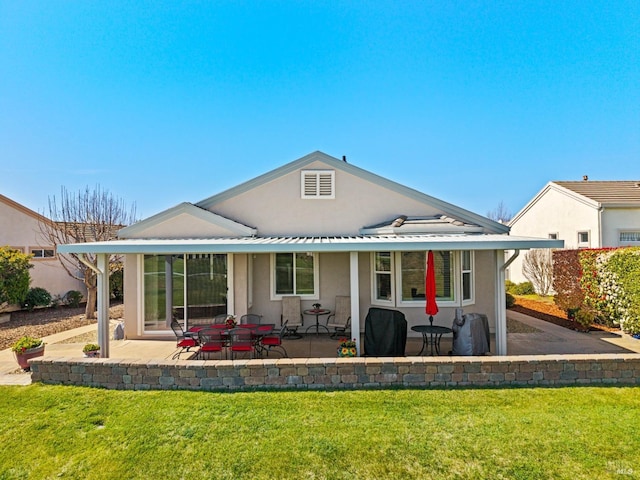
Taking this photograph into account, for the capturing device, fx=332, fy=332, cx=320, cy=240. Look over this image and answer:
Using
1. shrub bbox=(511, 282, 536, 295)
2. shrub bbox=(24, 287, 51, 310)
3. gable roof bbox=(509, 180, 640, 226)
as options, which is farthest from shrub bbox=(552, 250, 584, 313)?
shrub bbox=(24, 287, 51, 310)

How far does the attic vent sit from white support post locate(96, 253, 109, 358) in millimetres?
7773

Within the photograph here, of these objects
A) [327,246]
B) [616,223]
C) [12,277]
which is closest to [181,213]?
[327,246]

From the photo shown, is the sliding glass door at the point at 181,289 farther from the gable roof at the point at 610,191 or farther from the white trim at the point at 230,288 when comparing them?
the gable roof at the point at 610,191

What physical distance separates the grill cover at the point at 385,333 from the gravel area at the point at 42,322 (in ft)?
42.8

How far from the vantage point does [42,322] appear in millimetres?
16281

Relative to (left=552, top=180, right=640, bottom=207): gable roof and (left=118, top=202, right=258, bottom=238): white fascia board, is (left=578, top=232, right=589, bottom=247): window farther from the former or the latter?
(left=118, top=202, right=258, bottom=238): white fascia board

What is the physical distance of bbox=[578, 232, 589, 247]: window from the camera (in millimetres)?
20578

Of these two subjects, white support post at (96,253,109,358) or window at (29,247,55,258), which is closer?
white support post at (96,253,109,358)

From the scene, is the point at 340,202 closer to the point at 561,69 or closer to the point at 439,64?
the point at 439,64

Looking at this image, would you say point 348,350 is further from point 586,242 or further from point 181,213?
point 586,242

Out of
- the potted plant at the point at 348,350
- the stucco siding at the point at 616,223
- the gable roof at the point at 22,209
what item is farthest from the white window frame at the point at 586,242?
the gable roof at the point at 22,209

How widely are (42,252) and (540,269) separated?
33362 mm

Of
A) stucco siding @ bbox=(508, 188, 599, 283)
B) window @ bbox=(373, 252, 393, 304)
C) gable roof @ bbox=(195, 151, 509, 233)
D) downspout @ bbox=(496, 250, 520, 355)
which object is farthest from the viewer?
stucco siding @ bbox=(508, 188, 599, 283)

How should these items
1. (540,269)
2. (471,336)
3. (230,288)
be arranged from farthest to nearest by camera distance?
(540,269), (230,288), (471,336)
